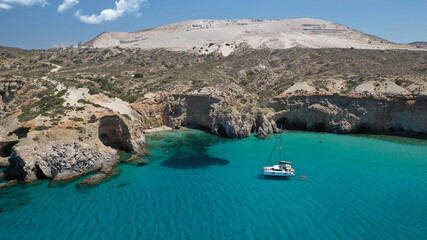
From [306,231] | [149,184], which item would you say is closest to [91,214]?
[149,184]


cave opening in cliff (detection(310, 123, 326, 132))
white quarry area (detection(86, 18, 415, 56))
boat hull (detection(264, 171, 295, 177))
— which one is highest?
white quarry area (detection(86, 18, 415, 56))

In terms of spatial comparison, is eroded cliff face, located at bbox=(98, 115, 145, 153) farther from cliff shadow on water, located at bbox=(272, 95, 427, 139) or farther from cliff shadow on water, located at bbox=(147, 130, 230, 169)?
cliff shadow on water, located at bbox=(272, 95, 427, 139)

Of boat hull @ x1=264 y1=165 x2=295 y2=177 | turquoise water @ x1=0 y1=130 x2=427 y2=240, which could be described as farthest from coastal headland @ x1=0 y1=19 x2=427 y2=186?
boat hull @ x1=264 y1=165 x2=295 y2=177

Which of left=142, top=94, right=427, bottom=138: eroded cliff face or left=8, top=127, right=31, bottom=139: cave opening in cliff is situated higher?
left=142, top=94, right=427, bottom=138: eroded cliff face

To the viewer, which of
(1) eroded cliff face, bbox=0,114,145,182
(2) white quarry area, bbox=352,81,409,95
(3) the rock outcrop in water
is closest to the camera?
(3) the rock outcrop in water

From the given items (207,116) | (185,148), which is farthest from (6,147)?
(207,116)

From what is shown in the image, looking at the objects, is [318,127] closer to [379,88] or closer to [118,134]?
[379,88]
